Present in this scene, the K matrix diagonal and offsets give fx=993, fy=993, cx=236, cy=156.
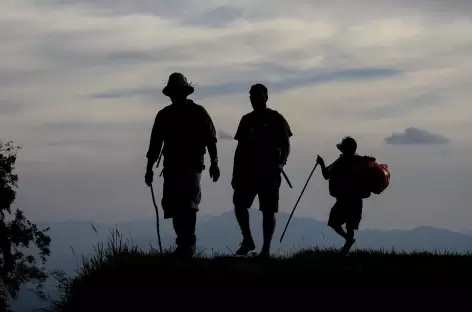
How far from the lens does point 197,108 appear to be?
1485 centimetres

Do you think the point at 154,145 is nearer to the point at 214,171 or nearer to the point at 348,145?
the point at 214,171

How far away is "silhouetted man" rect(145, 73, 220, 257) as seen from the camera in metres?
14.6

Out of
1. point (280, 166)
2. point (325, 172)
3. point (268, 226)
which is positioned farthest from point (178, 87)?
point (325, 172)

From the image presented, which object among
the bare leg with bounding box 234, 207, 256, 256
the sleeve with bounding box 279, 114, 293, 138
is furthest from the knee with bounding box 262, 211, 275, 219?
the sleeve with bounding box 279, 114, 293, 138

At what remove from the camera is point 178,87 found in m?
14.6

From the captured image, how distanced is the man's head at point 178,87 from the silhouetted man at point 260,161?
127 cm

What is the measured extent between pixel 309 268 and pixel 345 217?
3.72 m

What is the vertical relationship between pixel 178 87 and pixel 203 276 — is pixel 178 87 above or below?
above

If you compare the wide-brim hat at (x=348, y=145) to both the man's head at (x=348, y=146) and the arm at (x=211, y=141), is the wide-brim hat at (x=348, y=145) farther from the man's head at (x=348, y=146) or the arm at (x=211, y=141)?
the arm at (x=211, y=141)

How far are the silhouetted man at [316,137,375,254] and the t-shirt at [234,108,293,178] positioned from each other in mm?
1565

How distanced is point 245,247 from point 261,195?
89 cm

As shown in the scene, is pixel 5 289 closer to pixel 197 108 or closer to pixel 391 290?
pixel 197 108

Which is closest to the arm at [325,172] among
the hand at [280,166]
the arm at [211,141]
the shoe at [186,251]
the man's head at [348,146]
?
the man's head at [348,146]

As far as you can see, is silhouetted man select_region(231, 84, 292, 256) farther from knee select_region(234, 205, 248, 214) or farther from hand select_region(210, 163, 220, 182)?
hand select_region(210, 163, 220, 182)
